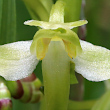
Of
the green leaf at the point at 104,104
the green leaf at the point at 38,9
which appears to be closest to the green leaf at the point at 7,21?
the green leaf at the point at 38,9

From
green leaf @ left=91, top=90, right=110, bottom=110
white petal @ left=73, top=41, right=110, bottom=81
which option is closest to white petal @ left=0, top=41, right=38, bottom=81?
white petal @ left=73, top=41, right=110, bottom=81

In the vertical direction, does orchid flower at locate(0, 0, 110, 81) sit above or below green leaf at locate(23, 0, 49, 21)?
below

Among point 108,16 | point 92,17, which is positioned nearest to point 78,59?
point 92,17

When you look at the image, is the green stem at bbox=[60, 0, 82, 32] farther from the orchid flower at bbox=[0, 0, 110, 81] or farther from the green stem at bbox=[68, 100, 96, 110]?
the green stem at bbox=[68, 100, 96, 110]

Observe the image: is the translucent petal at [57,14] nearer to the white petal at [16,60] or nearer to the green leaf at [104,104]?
the white petal at [16,60]

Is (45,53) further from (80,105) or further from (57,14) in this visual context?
(80,105)

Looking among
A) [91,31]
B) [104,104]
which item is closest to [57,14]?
[104,104]
